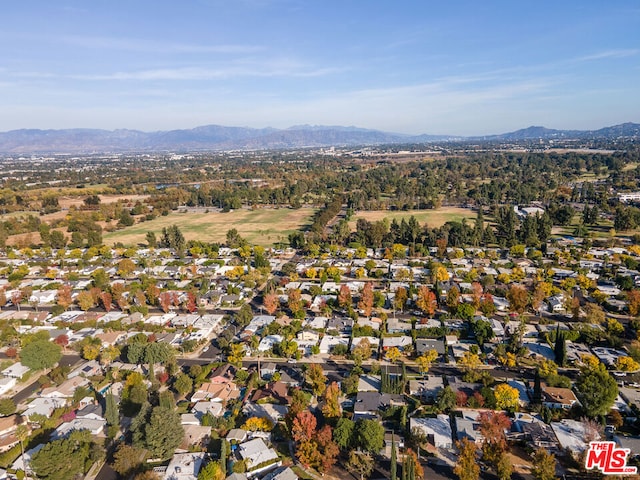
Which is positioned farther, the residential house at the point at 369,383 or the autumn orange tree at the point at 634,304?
the autumn orange tree at the point at 634,304

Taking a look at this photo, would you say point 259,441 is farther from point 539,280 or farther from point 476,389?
point 539,280

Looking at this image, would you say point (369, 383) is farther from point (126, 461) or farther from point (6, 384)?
point (6, 384)

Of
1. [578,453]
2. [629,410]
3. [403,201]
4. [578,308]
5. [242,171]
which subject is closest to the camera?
[578,453]

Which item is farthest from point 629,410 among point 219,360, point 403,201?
point 403,201

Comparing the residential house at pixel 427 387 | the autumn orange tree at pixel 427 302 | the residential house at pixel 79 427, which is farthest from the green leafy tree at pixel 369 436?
the autumn orange tree at pixel 427 302

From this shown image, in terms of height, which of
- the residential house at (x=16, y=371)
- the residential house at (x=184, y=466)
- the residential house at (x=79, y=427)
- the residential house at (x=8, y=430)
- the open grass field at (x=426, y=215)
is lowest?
the residential house at (x=8, y=430)

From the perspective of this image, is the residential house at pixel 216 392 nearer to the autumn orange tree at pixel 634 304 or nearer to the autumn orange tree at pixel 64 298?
the autumn orange tree at pixel 64 298
